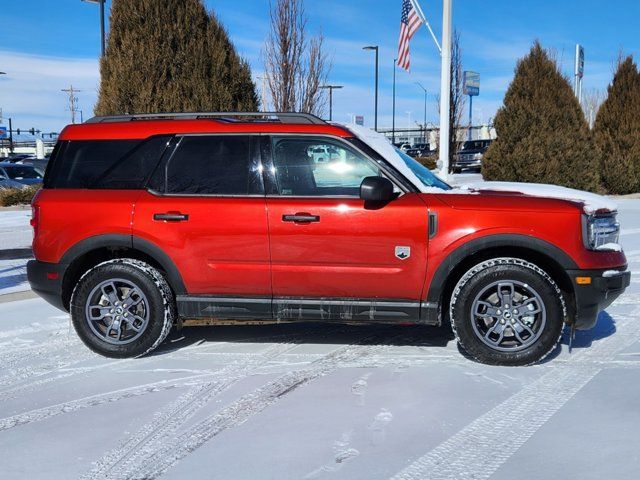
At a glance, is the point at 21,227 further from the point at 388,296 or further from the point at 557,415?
the point at 557,415

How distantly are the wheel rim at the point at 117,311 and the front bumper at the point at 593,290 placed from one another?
319cm

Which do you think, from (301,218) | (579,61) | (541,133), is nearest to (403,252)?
(301,218)

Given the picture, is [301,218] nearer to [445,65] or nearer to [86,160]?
[86,160]

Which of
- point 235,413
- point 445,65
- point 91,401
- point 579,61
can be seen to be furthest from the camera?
point 579,61

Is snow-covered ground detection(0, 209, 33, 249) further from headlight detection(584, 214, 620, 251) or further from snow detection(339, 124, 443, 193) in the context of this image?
headlight detection(584, 214, 620, 251)

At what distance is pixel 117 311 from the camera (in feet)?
16.4

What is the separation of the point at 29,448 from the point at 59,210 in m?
2.10

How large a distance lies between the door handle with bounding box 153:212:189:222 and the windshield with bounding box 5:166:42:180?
19367 millimetres

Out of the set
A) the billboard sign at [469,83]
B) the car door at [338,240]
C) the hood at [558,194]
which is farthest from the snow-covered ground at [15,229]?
the billboard sign at [469,83]

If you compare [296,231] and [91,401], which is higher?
[296,231]

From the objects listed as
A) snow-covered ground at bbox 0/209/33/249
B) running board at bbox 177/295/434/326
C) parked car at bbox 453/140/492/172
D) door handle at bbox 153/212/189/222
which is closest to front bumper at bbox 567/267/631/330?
running board at bbox 177/295/434/326

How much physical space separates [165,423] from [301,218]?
171 cm

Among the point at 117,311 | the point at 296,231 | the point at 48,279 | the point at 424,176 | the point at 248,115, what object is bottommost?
the point at 117,311

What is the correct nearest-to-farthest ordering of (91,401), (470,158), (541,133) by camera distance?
1. (91,401)
2. (541,133)
3. (470,158)
